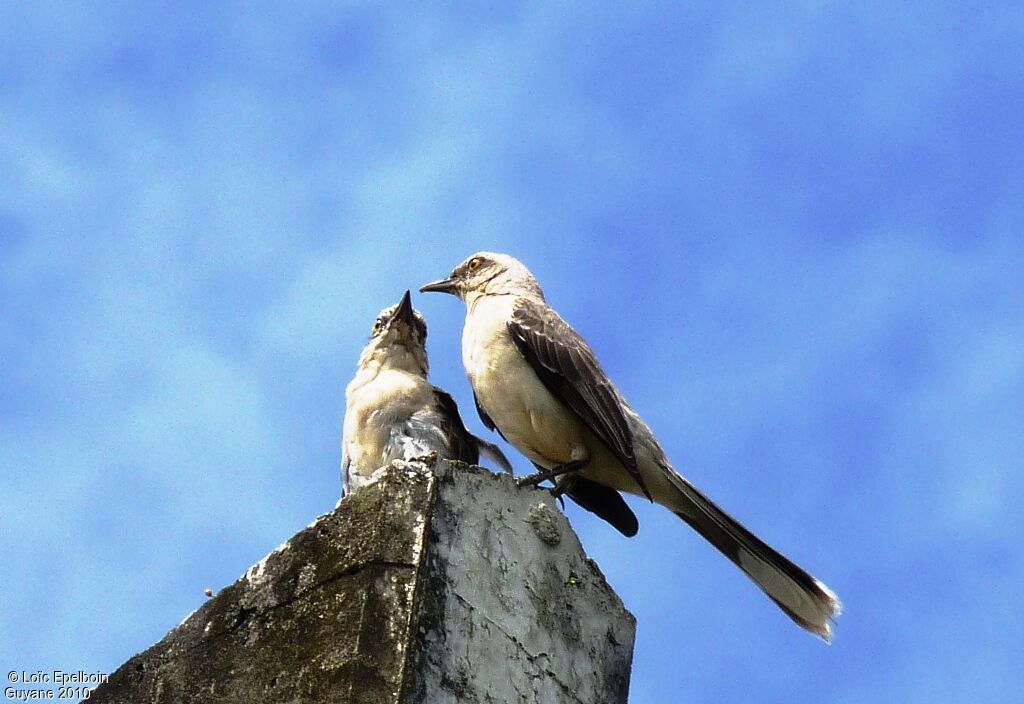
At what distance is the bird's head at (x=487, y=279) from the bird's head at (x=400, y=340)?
0.73 feet

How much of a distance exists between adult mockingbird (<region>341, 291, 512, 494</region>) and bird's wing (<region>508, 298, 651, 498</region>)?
0.64 m

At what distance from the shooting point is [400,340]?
8.52m

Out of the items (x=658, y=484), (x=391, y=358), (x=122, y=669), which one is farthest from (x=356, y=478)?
(x=122, y=669)

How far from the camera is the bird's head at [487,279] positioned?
8086mm

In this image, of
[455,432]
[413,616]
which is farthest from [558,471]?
[413,616]

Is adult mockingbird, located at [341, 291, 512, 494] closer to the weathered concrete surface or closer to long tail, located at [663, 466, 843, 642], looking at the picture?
long tail, located at [663, 466, 843, 642]

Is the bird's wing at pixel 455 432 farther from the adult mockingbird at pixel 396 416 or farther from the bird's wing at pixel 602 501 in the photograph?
the bird's wing at pixel 602 501

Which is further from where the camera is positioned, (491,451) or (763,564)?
(491,451)

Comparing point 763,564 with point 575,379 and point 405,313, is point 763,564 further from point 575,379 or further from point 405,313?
point 405,313

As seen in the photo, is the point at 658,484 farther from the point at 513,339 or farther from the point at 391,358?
the point at 391,358

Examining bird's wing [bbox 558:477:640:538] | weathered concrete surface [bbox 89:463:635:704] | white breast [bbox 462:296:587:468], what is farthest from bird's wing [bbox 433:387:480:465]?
weathered concrete surface [bbox 89:463:635:704]

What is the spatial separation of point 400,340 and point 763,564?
2.85 metres

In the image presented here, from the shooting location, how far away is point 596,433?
6969mm

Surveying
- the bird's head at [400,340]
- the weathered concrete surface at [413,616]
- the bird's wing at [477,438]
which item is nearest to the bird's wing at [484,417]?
the bird's wing at [477,438]
